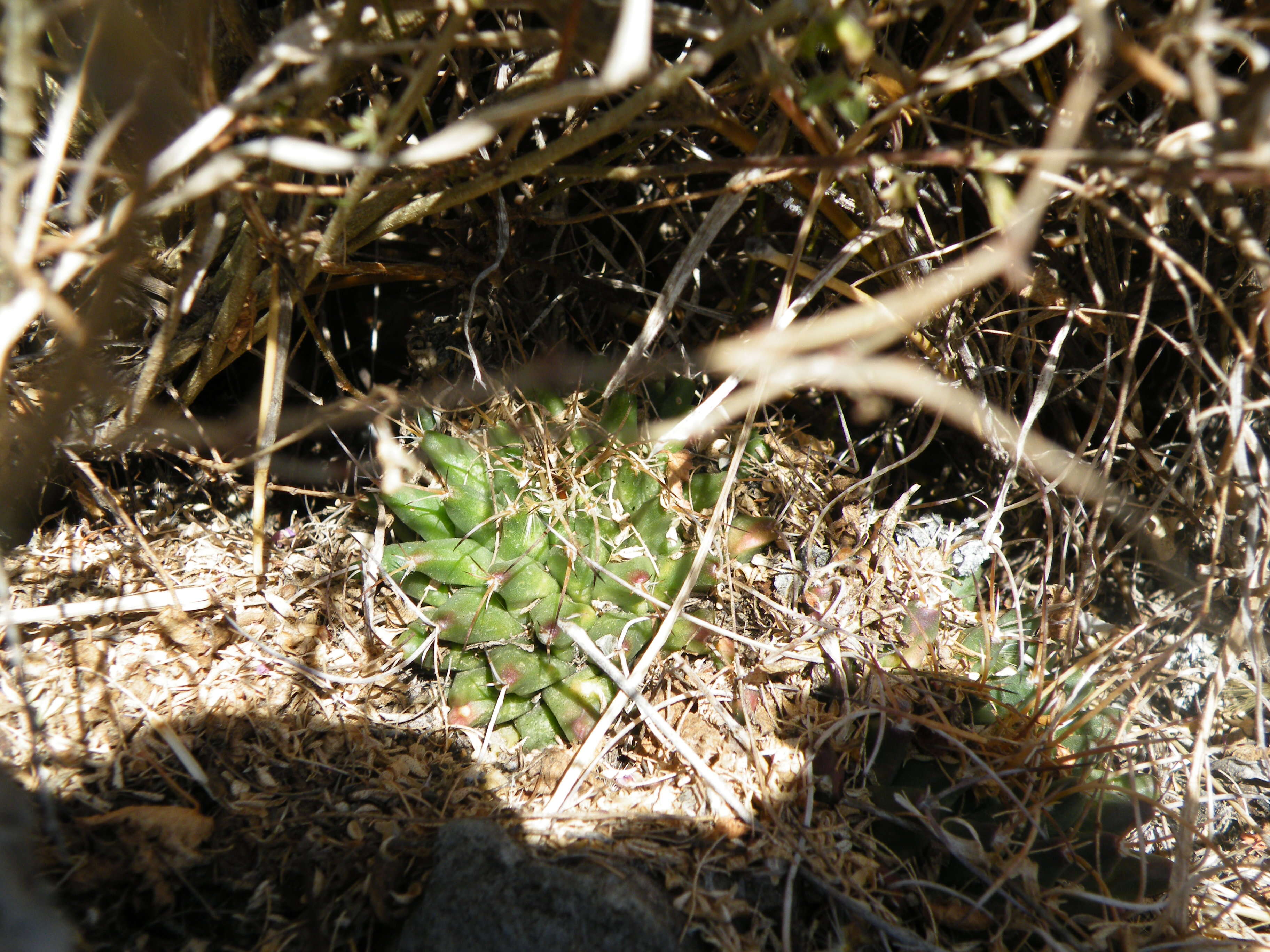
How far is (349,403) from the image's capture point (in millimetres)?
1439

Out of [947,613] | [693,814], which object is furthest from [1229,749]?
[693,814]

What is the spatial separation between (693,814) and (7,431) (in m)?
1.23

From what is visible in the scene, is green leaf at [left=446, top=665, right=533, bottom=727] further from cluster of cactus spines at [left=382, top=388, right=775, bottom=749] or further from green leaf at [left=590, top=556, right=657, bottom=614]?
green leaf at [left=590, top=556, right=657, bottom=614]

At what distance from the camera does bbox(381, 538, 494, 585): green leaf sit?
55.9 inches

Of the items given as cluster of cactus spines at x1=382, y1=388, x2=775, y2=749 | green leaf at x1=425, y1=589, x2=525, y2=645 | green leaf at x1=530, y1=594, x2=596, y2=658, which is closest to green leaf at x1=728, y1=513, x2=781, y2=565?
cluster of cactus spines at x1=382, y1=388, x2=775, y2=749

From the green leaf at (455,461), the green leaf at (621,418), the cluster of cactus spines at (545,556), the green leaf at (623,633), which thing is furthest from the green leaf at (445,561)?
the green leaf at (621,418)

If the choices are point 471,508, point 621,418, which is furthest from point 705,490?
point 471,508

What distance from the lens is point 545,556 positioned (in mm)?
1464

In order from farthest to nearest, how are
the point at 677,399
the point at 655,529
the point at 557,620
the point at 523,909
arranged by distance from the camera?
1. the point at 677,399
2. the point at 655,529
3. the point at 557,620
4. the point at 523,909

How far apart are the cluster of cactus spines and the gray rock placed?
30 centimetres

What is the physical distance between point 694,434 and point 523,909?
0.84 meters

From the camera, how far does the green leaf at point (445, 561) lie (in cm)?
142

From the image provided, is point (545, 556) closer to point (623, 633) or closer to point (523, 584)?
point (523, 584)

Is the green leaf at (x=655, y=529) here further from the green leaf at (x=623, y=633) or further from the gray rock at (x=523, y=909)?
the gray rock at (x=523, y=909)
